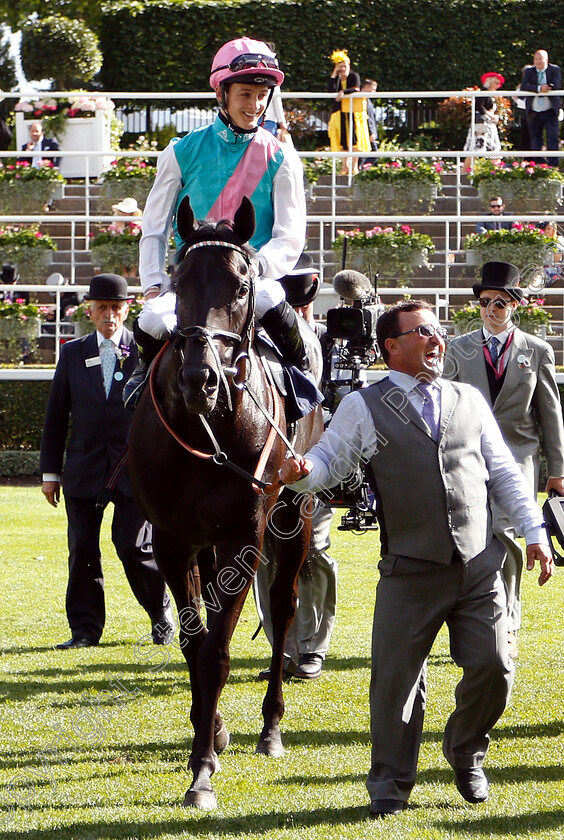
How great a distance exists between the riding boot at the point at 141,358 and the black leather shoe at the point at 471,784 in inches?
79.9

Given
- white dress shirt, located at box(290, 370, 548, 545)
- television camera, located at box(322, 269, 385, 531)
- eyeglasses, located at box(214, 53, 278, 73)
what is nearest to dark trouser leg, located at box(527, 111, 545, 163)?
television camera, located at box(322, 269, 385, 531)

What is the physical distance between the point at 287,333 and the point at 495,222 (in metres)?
12.0

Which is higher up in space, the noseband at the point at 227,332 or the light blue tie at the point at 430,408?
the noseband at the point at 227,332

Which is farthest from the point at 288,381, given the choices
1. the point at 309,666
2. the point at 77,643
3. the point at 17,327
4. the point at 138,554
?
the point at 17,327

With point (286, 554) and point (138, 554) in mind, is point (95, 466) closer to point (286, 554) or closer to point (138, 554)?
point (138, 554)

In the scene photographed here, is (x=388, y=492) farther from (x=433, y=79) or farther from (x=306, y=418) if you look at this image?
(x=433, y=79)

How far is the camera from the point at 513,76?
2644 cm

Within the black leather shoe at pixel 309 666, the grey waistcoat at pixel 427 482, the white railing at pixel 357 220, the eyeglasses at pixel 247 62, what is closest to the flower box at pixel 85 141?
the white railing at pixel 357 220

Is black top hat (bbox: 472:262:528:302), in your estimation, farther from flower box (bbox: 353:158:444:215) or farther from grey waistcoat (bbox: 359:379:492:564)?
flower box (bbox: 353:158:444:215)

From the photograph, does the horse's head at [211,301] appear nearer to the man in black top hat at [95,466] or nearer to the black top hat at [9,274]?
the man in black top hat at [95,466]

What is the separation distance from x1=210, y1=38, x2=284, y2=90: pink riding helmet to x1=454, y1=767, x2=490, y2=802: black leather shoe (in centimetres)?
285

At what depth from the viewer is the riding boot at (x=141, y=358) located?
15.8 feet

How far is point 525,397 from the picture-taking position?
19.8ft

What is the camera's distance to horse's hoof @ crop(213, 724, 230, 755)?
4730 mm
